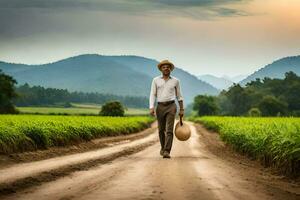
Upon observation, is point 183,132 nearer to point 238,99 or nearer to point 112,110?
point 112,110

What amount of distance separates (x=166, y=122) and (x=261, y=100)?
121726 millimetres

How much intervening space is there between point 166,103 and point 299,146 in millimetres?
5331

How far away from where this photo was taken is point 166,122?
51.6 ft

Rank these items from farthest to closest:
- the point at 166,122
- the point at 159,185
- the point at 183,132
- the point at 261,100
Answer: the point at 261,100 → the point at 183,132 → the point at 166,122 → the point at 159,185

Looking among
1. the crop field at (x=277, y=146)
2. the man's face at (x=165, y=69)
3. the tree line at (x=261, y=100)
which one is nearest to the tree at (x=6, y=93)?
the tree line at (x=261, y=100)

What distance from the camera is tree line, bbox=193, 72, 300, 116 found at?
130750 millimetres

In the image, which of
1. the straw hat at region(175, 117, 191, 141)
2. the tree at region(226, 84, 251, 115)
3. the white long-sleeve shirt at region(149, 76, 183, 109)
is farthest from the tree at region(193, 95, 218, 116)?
the white long-sleeve shirt at region(149, 76, 183, 109)

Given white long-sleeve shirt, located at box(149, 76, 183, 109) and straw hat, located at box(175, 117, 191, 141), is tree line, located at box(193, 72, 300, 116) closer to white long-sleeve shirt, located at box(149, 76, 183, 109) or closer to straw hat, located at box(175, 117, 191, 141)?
straw hat, located at box(175, 117, 191, 141)

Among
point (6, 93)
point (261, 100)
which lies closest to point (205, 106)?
point (261, 100)

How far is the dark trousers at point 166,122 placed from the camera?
614 inches

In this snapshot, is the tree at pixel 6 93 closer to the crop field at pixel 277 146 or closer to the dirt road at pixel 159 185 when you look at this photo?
the crop field at pixel 277 146

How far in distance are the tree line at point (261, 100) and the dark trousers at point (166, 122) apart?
369 ft

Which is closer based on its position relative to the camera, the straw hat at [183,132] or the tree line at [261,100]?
the straw hat at [183,132]

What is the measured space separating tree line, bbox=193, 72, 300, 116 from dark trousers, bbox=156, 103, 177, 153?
11245 cm
